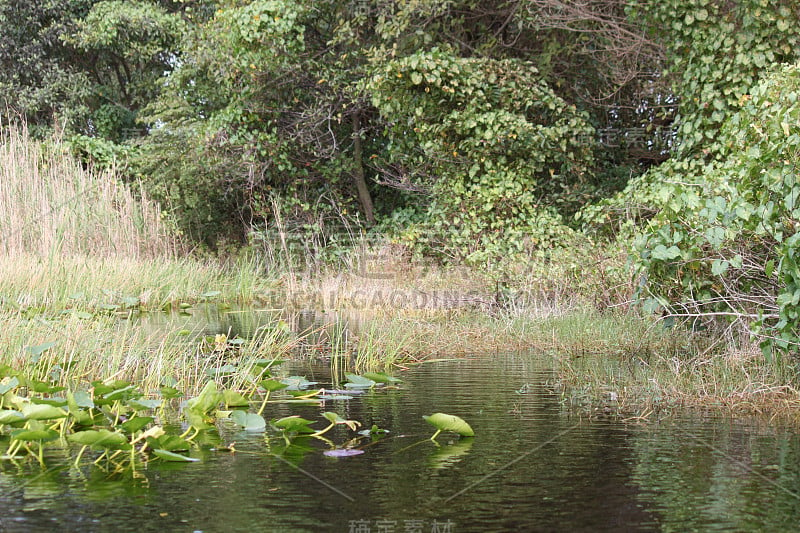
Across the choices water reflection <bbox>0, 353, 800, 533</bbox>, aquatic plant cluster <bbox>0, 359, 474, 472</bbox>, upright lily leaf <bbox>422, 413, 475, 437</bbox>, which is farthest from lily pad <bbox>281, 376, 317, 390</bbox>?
upright lily leaf <bbox>422, 413, 475, 437</bbox>

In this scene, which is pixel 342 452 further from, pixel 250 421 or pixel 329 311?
pixel 329 311

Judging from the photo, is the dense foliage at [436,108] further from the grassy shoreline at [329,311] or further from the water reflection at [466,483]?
the water reflection at [466,483]

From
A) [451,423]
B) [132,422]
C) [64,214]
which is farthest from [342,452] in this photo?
[64,214]

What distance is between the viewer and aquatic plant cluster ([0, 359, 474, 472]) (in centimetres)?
376

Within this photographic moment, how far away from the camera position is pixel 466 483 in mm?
3420

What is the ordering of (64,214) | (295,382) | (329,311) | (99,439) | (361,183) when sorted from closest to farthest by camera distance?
(99,439) < (295,382) < (329,311) < (64,214) < (361,183)

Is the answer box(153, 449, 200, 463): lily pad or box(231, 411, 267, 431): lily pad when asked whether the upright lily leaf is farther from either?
box(153, 449, 200, 463): lily pad

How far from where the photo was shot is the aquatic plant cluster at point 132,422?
376cm

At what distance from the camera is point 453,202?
529 inches

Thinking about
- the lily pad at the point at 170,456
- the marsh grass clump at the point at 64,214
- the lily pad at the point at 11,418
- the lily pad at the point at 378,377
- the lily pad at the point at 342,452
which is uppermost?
the marsh grass clump at the point at 64,214

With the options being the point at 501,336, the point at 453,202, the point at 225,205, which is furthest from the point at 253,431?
the point at 225,205

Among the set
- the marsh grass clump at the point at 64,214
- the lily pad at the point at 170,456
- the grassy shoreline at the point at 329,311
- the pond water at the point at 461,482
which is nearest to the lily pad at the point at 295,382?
the grassy shoreline at the point at 329,311

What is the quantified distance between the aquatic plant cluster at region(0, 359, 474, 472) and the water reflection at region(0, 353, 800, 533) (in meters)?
0.09

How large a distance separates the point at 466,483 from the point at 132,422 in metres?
1.43
